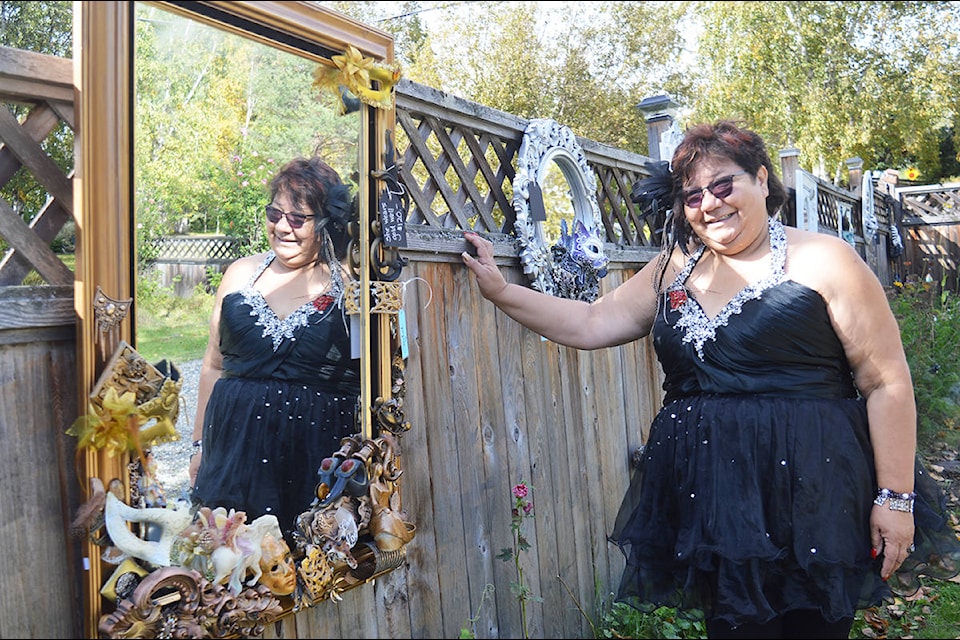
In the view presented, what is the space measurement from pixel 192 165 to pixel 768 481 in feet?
5.62

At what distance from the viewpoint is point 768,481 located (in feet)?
7.16

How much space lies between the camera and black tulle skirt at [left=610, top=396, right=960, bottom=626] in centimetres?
210

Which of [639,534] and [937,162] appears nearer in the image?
[639,534]

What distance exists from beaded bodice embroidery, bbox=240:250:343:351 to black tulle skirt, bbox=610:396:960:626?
117 centimetres

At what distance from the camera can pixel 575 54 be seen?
15.0 meters

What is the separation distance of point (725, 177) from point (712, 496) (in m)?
0.93

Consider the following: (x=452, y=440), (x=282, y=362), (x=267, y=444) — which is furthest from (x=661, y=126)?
(x=267, y=444)

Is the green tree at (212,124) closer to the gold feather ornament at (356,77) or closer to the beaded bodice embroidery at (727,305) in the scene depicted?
the gold feather ornament at (356,77)

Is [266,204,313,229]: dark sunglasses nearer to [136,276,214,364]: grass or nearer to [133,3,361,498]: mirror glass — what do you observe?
[133,3,361,498]: mirror glass

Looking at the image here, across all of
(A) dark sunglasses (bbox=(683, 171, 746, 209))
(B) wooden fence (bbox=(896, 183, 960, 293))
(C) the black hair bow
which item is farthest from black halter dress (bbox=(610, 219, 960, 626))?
(B) wooden fence (bbox=(896, 183, 960, 293))

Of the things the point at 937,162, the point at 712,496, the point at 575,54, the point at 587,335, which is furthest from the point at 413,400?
the point at 575,54

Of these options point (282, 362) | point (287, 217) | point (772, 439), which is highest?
point (287, 217)

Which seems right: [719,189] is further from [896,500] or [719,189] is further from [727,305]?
[896,500]

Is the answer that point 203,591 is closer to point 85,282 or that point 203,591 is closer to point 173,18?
point 85,282
